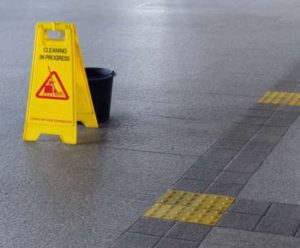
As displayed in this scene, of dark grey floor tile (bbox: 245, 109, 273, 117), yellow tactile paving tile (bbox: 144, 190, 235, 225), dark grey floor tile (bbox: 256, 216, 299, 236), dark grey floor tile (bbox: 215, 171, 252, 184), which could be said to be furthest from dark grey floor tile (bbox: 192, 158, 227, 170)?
dark grey floor tile (bbox: 245, 109, 273, 117)

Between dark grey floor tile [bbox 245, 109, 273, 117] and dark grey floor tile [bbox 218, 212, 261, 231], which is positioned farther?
dark grey floor tile [bbox 245, 109, 273, 117]

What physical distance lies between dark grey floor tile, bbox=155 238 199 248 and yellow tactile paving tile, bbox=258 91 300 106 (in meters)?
3.35

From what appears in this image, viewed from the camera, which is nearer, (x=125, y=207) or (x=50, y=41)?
(x=125, y=207)

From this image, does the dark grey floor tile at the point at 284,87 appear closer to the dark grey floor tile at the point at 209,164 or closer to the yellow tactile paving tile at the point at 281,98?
the yellow tactile paving tile at the point at 281,98

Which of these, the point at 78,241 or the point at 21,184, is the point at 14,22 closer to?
the point at 21,184

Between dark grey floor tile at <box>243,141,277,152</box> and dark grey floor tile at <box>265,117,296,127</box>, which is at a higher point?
dark grey floor tile at <box>243,141,277,152</box>

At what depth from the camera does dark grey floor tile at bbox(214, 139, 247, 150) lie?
6.43 m

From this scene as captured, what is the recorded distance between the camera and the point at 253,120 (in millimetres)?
7176

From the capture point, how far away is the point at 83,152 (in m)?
6.32

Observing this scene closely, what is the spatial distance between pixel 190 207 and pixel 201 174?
2.12 ft

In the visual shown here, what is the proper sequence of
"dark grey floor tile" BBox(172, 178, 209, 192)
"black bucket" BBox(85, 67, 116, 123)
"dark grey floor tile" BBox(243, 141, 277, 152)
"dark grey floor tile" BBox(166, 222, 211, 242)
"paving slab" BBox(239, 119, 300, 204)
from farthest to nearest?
"black bucket" BBox(85, 67, 116, 123), "dark grey floor tile" BBox(243, 141, 277, 152), "dark grey floor tile" BBox(172, 178, 209, 192), "paving slab" BBox(239, 119, 300, 204), "dark grey floor tile" BBox(166, 222, 211, 242)

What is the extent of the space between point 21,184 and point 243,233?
5.73ft

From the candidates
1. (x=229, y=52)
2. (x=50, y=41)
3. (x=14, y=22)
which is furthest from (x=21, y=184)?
(x=14, y=22)

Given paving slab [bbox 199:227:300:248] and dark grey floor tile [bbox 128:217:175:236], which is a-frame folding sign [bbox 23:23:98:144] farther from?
paving slab [bbox 199:227:300:248]
